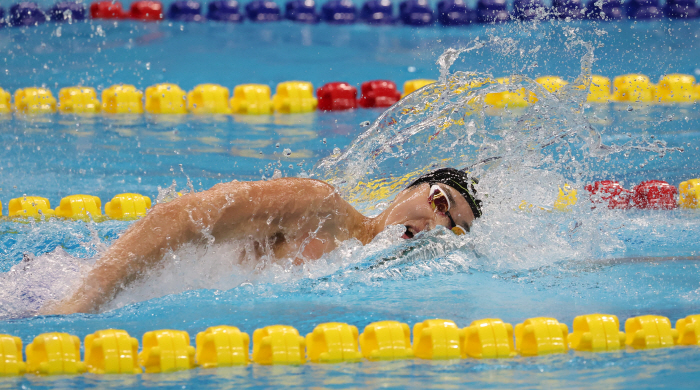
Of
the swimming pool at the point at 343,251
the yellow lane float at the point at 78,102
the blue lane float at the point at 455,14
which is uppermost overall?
the blue lane float at the point at 455,14

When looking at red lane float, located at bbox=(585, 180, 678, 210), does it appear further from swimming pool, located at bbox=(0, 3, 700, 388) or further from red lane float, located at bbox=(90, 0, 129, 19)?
red lane float, located at bbox=(90, 0, 129, 19)

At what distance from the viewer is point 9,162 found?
4.84 metres

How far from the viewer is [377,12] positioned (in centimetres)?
851

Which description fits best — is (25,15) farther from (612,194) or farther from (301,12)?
(612,194)

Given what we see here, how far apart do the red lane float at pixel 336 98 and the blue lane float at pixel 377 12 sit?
2.59 m

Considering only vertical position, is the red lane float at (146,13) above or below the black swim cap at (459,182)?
above

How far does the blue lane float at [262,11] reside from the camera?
854 cm

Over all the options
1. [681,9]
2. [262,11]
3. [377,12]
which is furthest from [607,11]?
[262,11]

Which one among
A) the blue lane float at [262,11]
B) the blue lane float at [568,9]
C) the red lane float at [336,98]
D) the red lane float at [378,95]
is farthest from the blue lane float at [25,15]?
the blue lane float at [568,9]

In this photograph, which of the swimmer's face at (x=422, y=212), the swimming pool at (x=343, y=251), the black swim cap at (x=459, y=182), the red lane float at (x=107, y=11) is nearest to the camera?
the swimming pool at (x=343, y=251)

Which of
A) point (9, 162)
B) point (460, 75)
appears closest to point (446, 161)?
point (460, 75)

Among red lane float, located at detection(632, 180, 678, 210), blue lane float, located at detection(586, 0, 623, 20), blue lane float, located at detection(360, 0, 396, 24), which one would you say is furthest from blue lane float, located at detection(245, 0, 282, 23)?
red lane float, located at detection(632, 180, 678, 210)

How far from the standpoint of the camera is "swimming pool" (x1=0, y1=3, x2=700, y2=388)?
2.17 metres

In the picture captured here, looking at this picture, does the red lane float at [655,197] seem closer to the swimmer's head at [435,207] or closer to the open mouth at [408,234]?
the swimmer's head at [435,207]
